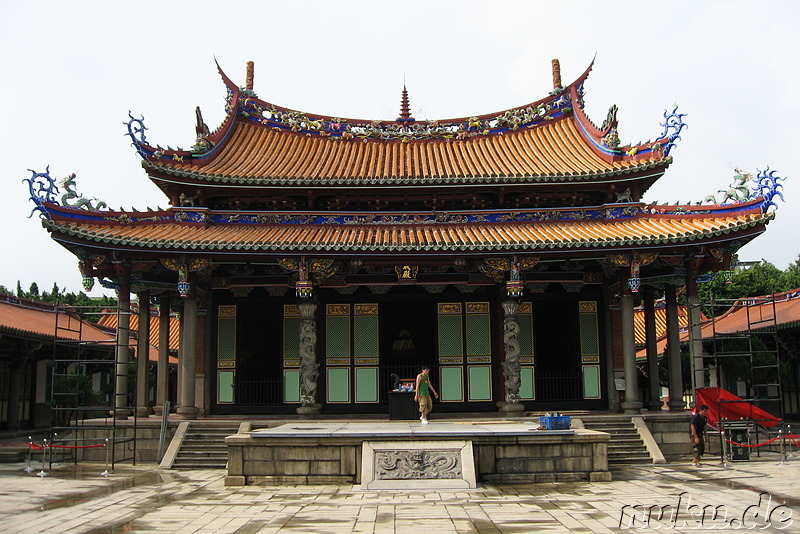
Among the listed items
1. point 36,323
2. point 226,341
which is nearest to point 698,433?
point 226,341

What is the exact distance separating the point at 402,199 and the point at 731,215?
8913 mm

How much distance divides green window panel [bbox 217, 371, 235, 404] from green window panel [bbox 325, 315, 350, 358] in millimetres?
2889

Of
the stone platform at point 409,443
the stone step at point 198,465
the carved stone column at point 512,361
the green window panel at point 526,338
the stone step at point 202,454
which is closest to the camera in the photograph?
the stone platform at point 409,443

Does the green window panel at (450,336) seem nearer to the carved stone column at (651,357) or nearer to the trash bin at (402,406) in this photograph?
the trash bin at (402,406)

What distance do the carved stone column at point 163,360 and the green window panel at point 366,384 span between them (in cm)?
541

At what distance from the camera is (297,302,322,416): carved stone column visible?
1919cm

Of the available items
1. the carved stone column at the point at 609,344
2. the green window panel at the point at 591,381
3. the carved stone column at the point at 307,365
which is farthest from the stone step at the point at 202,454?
the carved stone column at the point at 609,344

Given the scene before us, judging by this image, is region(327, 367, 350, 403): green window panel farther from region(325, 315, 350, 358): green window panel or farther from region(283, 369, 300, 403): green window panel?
region(283, 369, 300, 403): green window panel

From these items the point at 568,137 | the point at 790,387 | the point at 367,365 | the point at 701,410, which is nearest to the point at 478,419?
the point at 367,365

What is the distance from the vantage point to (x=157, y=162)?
20188mm

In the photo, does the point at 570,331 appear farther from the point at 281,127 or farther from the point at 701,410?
the point at 281,127

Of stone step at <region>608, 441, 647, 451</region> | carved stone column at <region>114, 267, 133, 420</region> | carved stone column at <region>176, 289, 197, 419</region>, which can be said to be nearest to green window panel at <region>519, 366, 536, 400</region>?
stone step at <region>608, 441, 647, 451</region>

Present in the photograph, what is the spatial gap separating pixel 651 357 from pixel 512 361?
534 cm

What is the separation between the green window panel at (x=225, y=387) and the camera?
70.5 ft
